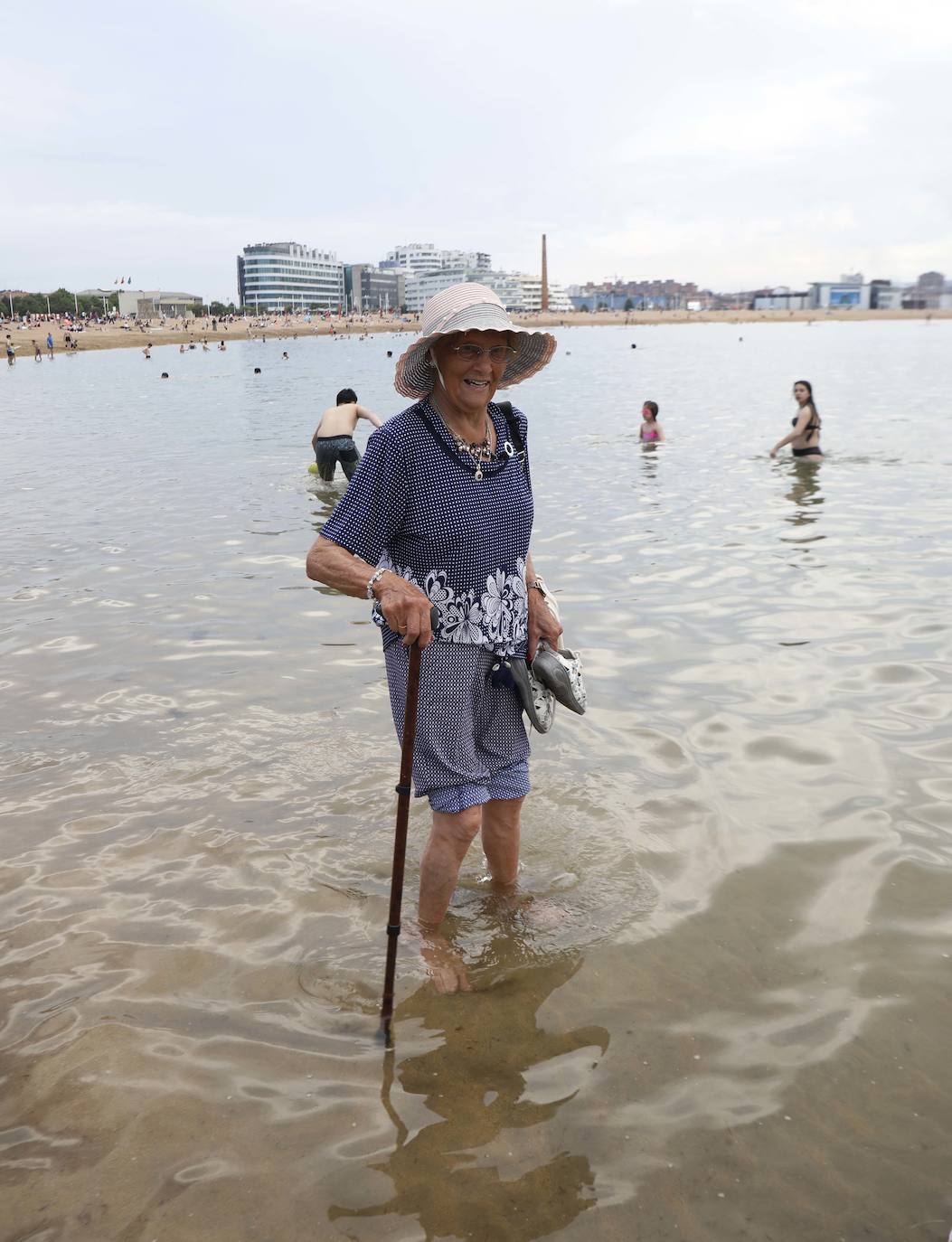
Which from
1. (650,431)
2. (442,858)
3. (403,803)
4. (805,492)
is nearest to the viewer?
(403,803)

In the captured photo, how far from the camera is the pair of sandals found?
3686mm

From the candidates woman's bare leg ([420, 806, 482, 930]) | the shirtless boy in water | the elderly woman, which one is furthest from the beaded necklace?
the shirtless boy in water

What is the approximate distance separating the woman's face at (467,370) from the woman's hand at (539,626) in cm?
81

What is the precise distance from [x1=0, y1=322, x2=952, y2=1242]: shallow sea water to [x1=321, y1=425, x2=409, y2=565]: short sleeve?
1.69m

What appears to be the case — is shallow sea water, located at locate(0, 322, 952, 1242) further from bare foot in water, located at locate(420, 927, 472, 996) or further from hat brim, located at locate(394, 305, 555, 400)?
hat brim, located at locate(394, 305, 555, 400)

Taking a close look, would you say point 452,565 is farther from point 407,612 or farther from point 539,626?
point 539,626

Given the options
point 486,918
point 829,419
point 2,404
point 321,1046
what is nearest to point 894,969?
point 486,918

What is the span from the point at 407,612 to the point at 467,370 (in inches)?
33.4

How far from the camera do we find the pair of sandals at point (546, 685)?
3686 millimetres

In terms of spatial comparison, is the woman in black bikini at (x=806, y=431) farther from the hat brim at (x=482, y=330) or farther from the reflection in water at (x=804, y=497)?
the hat brim at (x=482, y=330)

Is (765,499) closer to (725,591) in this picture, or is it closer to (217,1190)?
(725,591)

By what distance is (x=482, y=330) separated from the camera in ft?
10.8

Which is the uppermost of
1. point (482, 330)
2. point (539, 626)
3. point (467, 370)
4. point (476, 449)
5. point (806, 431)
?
point (482, 330)

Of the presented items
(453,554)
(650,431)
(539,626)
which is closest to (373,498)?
(453,554)
